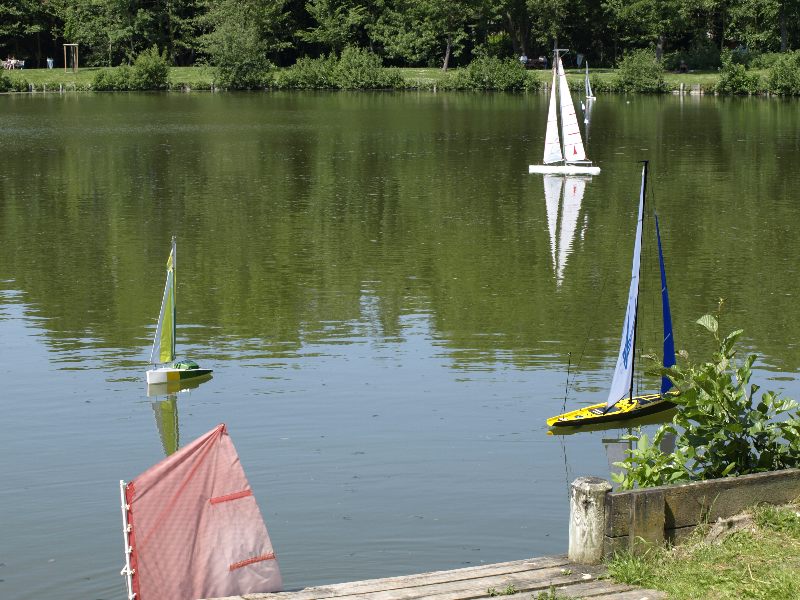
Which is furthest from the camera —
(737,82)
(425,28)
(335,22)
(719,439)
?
(335,22)

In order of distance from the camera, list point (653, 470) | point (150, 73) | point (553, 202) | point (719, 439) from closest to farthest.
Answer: point (653, 470) < point (719, 439) < point (553, 202) < point (150, 73)

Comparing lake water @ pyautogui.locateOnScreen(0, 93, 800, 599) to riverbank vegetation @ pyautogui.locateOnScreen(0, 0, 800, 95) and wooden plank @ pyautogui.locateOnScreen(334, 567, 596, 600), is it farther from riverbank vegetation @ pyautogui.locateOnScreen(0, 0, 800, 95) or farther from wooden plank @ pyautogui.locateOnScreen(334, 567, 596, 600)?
riverbank vegetation @ pyautogui.locateOnScreen(0, 0, 800, 95)

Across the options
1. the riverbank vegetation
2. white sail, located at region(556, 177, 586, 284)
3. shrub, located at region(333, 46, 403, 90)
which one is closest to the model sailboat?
white sail, located at region(556, 177, 586, 284)

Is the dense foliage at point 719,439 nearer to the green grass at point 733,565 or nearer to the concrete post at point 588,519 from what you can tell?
the green grass at point 733,565

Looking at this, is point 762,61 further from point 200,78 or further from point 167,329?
point 167,329

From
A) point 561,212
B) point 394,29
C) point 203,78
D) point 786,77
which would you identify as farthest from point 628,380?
point 394,29

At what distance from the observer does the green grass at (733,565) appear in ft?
35.8

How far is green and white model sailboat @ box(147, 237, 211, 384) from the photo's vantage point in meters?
22.9

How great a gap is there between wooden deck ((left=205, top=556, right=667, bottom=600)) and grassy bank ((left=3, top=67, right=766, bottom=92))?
325 feet

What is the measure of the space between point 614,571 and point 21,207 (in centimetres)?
3684

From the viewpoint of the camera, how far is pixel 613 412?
2100cm

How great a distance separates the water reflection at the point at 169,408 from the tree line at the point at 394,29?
94208 millimetres

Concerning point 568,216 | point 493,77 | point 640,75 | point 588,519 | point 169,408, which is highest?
point 493,77

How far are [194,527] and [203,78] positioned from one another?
110081mm
